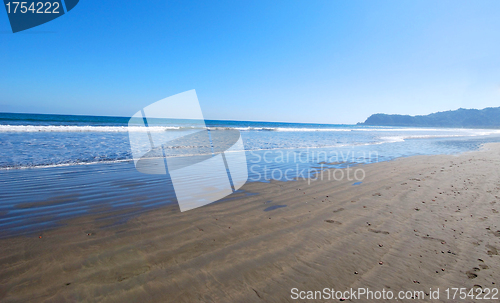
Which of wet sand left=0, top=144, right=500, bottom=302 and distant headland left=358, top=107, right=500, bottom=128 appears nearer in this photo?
wet sand left=0, top=144, right=500, bottom=302

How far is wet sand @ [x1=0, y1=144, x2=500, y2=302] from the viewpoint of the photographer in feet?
7.23

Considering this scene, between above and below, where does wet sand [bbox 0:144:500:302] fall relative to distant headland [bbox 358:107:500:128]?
below

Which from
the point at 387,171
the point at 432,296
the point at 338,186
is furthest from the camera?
the point at 387,171

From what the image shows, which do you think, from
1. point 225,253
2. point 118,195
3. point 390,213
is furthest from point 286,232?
point 118,195

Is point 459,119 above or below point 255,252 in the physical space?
above

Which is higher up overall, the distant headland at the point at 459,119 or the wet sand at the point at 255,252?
the distant headland at the point at 459,119

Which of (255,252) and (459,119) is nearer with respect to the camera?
(255,252)

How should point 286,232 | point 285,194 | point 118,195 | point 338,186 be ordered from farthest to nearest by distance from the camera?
point 338,186, point 285,194, point 118,195, point 286,232

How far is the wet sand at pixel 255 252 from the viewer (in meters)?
2.21

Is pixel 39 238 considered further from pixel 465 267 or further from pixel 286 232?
pixel 465 267

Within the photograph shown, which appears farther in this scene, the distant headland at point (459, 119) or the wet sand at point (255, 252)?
the distant headland at point (459, 119)

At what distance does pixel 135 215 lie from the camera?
157 inches

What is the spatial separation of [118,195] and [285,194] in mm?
3945

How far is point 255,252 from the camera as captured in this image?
9.47 feet
